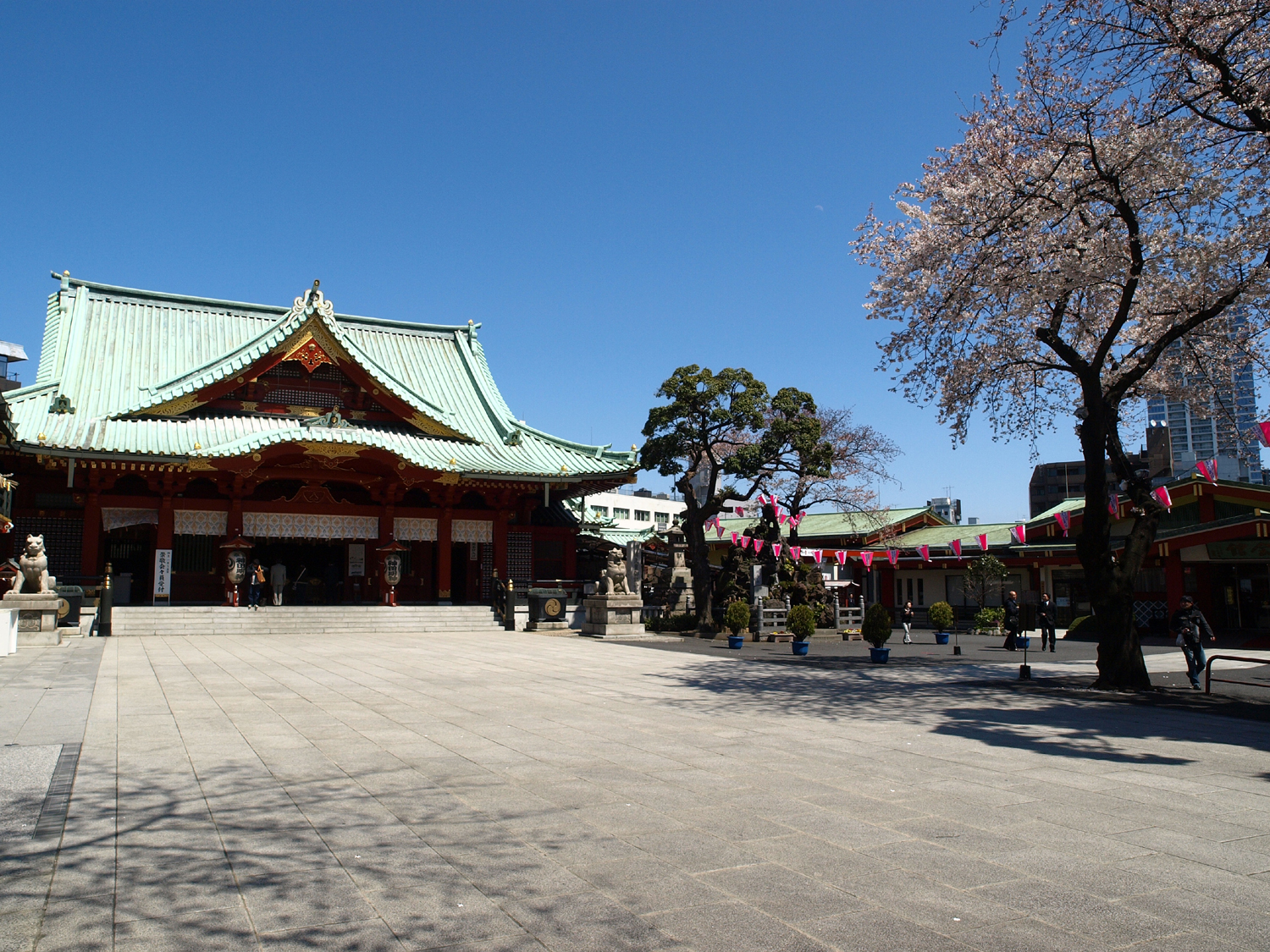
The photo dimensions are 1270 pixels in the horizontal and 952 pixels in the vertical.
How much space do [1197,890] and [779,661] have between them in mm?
13984

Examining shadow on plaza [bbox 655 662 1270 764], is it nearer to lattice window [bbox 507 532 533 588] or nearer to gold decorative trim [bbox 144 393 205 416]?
lattice window [bbox 507 532 533 588]

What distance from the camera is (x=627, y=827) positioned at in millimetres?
5559

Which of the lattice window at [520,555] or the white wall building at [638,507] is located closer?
the lattice window at [520,555]

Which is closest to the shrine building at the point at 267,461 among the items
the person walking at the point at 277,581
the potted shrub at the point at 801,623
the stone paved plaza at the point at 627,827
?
the person walking at the point at 277,581

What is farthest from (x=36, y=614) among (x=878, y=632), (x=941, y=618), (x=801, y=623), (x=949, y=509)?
(x=949, y=509)

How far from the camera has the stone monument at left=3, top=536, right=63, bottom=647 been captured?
742 inches

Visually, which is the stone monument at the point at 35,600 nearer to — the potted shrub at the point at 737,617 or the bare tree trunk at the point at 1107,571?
the potted shrub at the point at 737,617

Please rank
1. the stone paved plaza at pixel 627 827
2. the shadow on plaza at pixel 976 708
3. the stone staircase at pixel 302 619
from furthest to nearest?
the stone staircase at pixel 302 619, the shadow on plaza at pixel 976 708, the stone paved plaza at pixel 627 827

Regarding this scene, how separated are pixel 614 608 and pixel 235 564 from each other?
1181 cm

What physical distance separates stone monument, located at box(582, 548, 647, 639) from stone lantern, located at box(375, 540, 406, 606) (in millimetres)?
7145

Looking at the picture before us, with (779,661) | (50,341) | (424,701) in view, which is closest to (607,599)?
(779,661)

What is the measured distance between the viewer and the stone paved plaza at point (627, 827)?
13.1 ft

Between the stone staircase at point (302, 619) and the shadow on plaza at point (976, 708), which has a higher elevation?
the stone staircase at point (302, 619)

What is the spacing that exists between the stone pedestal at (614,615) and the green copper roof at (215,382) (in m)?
6.56
